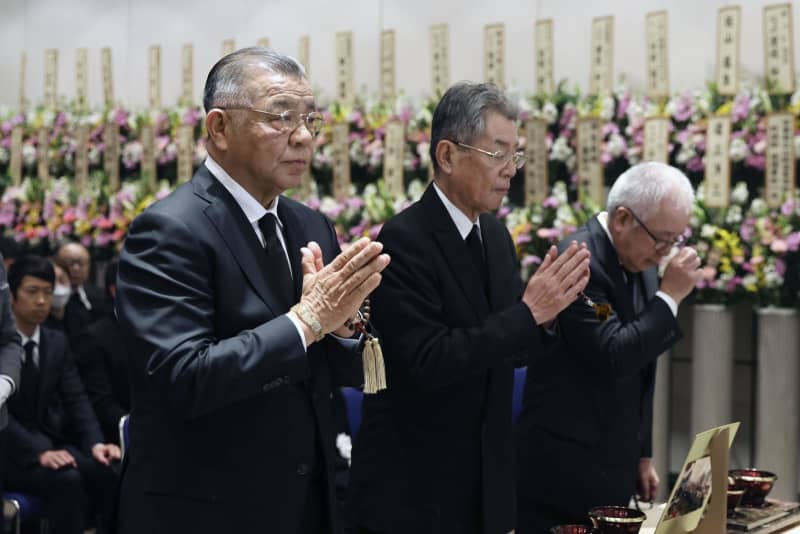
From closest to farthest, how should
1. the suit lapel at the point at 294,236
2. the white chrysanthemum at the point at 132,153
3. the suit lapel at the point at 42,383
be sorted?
the suit lapel at the point at 294,236
the suit lapel at the point at 42,383
the white chrysanthemum at the point at 132,153

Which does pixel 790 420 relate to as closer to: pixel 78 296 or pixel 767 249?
pixel 767 249

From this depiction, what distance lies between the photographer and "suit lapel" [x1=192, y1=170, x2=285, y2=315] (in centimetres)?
178

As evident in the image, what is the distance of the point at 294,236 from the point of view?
193 centimetres

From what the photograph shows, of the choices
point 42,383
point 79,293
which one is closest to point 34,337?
point 42,383

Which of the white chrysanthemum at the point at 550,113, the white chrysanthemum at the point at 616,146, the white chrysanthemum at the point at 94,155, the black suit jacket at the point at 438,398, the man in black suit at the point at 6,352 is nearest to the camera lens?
the black suit jacket at the point at 438,398

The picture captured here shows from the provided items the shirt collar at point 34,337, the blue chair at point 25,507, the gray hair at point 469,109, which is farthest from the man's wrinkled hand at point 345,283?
the shirt collar at point 34,337

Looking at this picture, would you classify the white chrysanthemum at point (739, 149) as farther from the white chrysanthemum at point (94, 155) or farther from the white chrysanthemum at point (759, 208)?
the white chrysanthemum at point (94, 155)

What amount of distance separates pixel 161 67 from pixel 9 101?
143 centimetres

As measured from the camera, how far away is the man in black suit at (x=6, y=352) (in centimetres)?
292

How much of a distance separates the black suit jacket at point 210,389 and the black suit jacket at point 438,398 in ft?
1.19

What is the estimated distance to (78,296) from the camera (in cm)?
582

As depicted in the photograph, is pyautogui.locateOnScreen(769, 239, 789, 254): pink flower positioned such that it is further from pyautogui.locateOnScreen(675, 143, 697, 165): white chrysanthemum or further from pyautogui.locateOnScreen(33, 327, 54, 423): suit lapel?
pyautogui.locateOnScreen(33, 327, 54, 423): suit lapel

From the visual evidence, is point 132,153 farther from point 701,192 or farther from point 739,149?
point 739,149

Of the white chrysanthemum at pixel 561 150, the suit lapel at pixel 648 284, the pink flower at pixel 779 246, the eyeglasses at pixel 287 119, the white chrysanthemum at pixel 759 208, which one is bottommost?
the suit lapel at pixel 648 284
